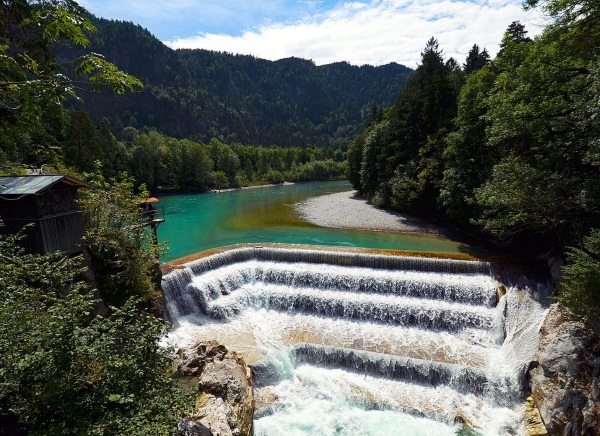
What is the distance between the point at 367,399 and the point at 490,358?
5.02 metres

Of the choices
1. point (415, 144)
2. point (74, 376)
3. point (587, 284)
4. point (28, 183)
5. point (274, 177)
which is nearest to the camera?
point (74, 376)

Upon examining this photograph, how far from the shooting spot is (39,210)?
425 inches

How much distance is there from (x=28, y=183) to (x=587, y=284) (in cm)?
1650

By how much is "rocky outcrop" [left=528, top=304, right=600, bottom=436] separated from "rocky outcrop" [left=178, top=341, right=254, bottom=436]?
8147mm

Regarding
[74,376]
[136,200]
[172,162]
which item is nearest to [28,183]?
[136,200]

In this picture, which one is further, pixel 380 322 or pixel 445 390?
pixel 380 322

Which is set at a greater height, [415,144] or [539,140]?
[415,144]

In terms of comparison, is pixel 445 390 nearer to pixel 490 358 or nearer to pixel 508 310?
pixel 490 358

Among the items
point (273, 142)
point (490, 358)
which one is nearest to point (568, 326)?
point (490, 358)

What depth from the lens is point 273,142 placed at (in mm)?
177875

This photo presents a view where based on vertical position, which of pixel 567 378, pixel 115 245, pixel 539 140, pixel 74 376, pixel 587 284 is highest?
pixel 539 140

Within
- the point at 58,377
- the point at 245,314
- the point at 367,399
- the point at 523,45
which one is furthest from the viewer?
the point at 245,314

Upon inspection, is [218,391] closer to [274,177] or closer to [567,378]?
[567,378]

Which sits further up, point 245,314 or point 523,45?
point 523,45
